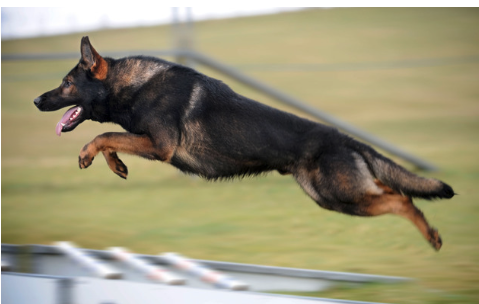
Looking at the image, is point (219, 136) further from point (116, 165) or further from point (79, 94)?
point (79, 94)

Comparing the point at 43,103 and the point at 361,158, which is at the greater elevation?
the point at 43,103

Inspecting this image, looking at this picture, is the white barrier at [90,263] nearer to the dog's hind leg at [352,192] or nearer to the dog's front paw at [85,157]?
the dog's front paw at [85,157]

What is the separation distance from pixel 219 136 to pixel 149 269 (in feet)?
5.86

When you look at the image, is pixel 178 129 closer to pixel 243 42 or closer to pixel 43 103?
pixel 43 103

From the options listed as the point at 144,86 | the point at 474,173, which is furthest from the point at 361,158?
the point at 474,173

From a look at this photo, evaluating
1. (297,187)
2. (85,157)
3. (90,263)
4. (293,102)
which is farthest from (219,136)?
(297,187)

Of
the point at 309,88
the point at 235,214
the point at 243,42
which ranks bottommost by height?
the point at 235,214

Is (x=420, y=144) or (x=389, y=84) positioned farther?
(x=389, y=84)

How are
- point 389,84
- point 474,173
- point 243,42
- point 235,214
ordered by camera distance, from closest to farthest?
point 235,214, point 474,173, point 389,84, point 243,42

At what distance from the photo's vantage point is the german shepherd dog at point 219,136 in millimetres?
3188

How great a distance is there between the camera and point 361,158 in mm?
3385

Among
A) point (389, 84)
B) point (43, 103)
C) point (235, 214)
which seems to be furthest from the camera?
point (389, 84)

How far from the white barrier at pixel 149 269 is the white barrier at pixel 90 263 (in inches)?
5.5

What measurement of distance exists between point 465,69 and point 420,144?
Result: 946 centimetres
